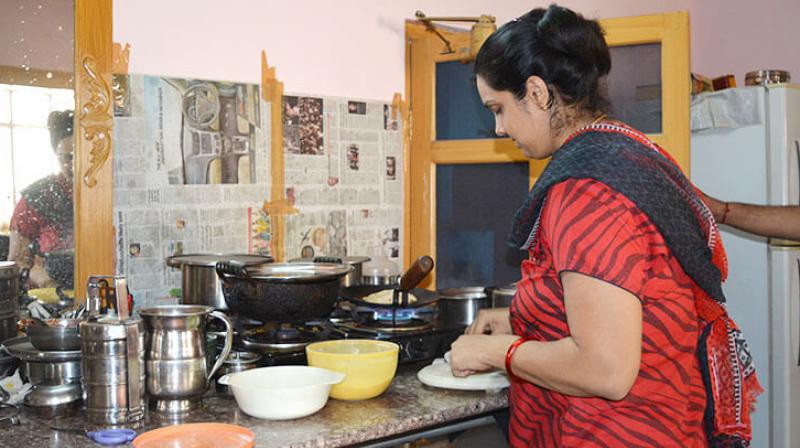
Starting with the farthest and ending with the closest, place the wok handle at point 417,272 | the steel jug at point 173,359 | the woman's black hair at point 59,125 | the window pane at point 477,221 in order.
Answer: the window pane at point 477,221
the woman's black hair at point 59,125
the wok handle at point 417,272
the steel jug at point 173,359

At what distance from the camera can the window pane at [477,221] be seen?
322cm

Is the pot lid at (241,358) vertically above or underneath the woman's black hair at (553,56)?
underneath

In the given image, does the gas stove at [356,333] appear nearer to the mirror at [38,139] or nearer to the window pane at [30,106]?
the mirror at [38,139]

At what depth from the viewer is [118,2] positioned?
2469 mm

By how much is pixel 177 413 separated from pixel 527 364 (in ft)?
2.42

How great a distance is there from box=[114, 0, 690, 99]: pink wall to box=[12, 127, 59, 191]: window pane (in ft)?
1.14

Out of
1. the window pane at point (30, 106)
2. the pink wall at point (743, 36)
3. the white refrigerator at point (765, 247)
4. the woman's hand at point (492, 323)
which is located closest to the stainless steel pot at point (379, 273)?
the woman's hand at point (492, 323)

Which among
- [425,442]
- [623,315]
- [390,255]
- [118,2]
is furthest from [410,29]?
[623,315]

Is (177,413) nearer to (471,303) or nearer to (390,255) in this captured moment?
(471,303)

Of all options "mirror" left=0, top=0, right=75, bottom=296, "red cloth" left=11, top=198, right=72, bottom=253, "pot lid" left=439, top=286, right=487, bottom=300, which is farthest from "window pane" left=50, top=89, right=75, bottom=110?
"pot lid" left=439, top=286, right=487, bottom=300

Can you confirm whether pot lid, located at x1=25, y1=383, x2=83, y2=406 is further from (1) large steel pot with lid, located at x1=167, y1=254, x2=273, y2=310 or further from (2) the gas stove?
(1) large steel pot with lid, located at x1=167, y1=254, x2=273, y2=310

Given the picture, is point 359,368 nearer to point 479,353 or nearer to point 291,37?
point 479,353

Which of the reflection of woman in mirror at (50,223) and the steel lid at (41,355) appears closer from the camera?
the steel lid at (41,355)

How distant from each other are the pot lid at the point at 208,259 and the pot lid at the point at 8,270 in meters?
0.41
